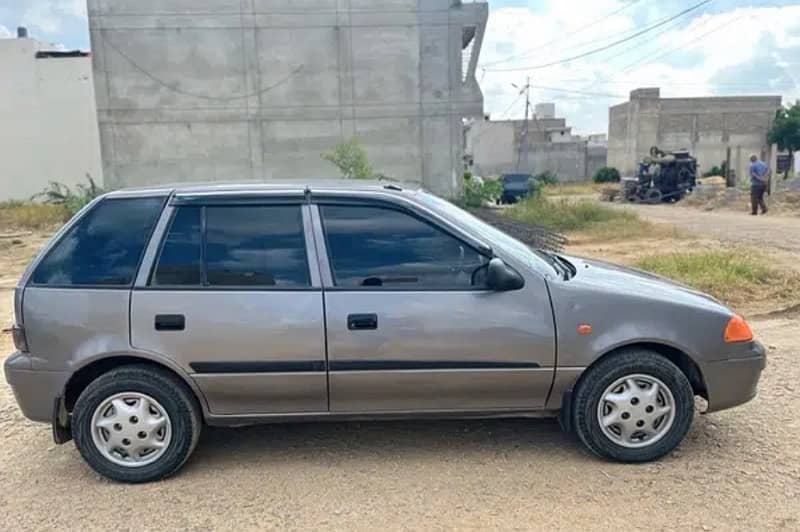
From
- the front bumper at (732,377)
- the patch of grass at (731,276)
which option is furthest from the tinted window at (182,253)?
the patch of grass at (731,276)

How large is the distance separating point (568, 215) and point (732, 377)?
14.8m

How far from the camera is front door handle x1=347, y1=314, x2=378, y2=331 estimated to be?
346 centimetres

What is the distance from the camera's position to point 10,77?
28.8 meters

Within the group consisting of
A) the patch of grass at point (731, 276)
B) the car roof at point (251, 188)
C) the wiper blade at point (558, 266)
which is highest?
the car roof at point (251, 188)

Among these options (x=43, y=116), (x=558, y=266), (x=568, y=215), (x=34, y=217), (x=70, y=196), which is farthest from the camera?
(x=43, y=116)

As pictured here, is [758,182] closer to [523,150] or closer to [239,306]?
[239,306]

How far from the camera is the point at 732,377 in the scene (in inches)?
144

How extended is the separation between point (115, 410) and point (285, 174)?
15.7 m

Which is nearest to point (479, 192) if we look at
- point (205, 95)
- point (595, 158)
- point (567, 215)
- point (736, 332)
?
point (567, 215)

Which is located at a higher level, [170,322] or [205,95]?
[205,95]

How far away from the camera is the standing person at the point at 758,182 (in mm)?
19003

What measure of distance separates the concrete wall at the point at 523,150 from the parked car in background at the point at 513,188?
28943 mm

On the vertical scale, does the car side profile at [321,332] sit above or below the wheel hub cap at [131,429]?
above

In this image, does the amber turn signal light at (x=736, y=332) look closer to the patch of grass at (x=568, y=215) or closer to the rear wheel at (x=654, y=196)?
the patch of grass at (x=568, y=215)
